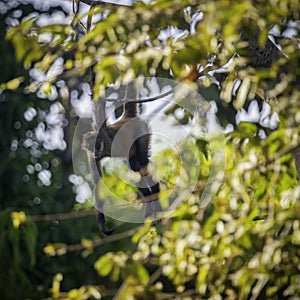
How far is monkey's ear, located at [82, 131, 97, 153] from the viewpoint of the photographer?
186 cm

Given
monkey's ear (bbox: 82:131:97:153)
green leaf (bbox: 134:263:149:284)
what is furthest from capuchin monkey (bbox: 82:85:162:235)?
green leaf (bbox: 134:263:149:284)

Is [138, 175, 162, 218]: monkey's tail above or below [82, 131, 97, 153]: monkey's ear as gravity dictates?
below

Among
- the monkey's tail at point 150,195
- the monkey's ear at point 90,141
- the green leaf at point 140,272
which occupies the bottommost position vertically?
the monkey's tail at point 150,195

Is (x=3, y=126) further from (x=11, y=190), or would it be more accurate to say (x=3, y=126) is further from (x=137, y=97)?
(x=137, y=97)

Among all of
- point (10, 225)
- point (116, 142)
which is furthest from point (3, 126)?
point (116, 142)

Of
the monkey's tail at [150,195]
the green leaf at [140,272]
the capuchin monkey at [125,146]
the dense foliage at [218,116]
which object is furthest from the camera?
the monkey's tail at [150,195]

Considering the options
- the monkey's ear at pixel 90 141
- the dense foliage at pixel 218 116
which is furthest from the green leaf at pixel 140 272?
the monkey's ear at pixel 90 141

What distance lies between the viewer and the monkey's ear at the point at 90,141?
186 cm

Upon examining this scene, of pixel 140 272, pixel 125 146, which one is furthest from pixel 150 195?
pixel 140 272

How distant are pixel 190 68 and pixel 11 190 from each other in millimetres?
2765

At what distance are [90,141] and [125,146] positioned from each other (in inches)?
8.7

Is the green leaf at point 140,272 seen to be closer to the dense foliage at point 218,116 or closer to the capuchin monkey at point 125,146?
the dense foliage at point 218,116

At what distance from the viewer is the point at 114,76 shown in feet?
4.83

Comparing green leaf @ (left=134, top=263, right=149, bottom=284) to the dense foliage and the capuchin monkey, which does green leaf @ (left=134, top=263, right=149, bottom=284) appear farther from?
the capuchin monkey
